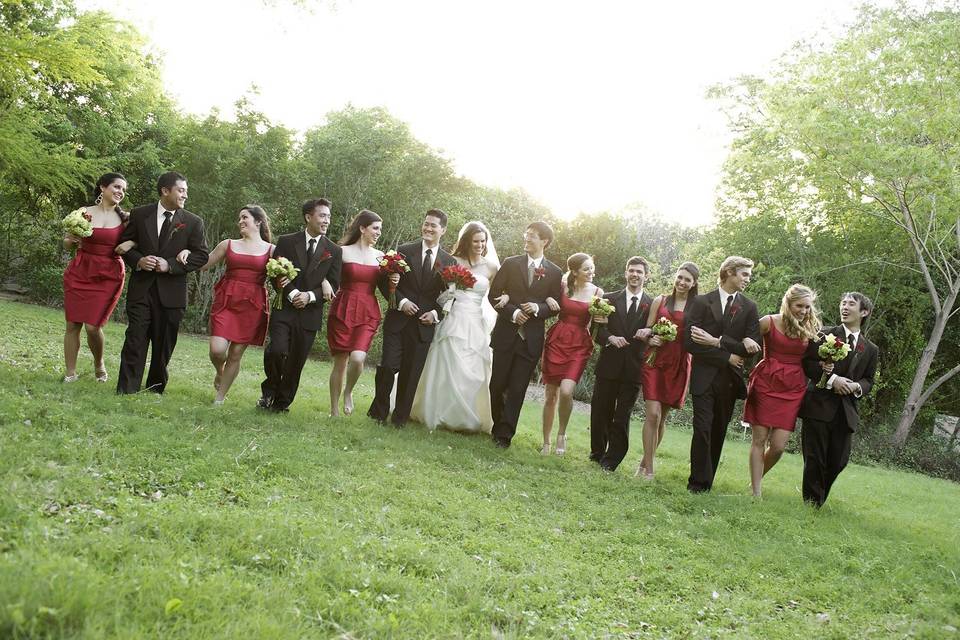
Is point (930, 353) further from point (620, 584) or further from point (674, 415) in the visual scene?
point (620, 584)

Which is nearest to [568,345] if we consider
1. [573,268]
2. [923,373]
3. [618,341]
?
[618,341]

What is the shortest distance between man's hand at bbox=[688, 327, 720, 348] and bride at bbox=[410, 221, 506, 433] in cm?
243

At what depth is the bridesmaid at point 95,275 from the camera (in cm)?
818

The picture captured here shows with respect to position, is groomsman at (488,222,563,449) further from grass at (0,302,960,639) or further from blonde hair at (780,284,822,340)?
blonde hair at (780,284,822,340)

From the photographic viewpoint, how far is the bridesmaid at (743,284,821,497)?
8.03m

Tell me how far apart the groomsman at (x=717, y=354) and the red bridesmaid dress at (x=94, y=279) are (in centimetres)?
674

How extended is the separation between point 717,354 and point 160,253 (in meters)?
6.54

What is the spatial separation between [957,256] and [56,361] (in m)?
23.5

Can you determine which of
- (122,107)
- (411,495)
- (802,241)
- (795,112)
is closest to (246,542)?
(411,495)

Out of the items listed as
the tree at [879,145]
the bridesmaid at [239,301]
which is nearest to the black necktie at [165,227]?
the bridesmaid at [239,301]

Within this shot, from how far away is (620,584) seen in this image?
5.04 metres

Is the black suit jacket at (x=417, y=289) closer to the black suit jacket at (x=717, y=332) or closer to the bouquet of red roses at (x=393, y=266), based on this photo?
the bouquet of red roses at (x=393, y=266)

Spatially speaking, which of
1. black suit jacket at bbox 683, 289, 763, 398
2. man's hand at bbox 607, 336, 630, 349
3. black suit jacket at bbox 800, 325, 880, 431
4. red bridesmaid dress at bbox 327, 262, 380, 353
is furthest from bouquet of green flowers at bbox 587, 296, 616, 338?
red bridesmaid dress at bbox 327, 262, 380, 353

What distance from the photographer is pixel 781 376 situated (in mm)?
8117
